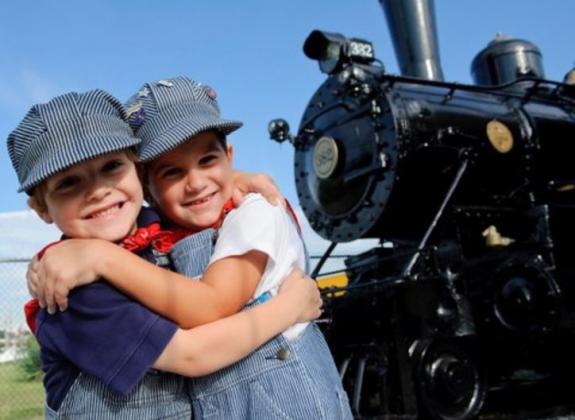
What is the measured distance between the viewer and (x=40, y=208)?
1.39 metres

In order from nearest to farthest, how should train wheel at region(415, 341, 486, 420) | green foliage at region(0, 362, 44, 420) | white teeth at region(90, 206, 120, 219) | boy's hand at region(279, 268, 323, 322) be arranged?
white teeth at region(90, 206, 120, 219) → boy's hand at region(279, 268, 323, 322) → train wheel at region(415, 341, 486, 420) → green foliage at region(0, 362, 44, 420)

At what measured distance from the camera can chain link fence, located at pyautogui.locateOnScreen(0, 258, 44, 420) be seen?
7695mm

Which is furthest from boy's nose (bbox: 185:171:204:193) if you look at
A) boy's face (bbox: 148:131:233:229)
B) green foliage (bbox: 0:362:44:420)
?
green foliage (bbox: 0:362:44:420)

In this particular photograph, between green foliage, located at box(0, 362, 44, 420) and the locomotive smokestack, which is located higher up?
the locomotive smokestack

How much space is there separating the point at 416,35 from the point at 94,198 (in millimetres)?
5905

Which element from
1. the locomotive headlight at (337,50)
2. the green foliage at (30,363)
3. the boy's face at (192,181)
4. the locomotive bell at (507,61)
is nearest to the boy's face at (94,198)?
the boy's face at (192,181)

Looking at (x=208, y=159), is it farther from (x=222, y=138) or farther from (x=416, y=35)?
(x=416, y=35)

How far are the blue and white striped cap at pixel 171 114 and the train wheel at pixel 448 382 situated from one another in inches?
111

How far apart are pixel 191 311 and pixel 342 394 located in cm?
43

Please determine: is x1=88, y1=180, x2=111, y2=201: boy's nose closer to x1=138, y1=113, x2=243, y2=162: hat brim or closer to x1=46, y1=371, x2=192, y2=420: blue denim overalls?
x1=138, y1=113, x2=243, y2=162: hat brim

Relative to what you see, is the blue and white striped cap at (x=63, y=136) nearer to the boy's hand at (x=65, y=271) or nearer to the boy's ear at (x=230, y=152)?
the boy's hand at (x=65, y=271)

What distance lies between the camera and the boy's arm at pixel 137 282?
1.25m

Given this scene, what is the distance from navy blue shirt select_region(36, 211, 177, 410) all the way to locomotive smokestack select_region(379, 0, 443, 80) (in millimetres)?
5765

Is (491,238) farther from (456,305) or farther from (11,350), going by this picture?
(11,350)
